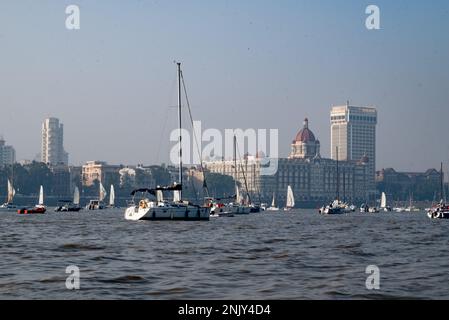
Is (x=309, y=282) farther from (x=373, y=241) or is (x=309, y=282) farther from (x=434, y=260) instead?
(x=373, y=241)

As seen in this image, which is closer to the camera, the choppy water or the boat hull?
the choppy water

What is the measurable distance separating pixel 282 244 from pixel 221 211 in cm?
6932

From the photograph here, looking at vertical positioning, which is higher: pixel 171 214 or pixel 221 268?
pixel 171 214

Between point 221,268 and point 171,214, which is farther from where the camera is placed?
point 171,214

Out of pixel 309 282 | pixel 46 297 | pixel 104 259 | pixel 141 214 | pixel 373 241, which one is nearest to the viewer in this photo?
pixel 46 297

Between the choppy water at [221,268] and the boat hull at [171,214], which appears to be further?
the boat hull at [171,214]

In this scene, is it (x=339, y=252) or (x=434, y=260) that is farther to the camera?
(x=339, y=252)

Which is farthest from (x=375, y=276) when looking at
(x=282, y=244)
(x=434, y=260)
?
(x=282, y=244)

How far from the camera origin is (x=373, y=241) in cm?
4741

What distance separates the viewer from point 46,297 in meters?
22.9

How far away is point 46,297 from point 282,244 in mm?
21902
